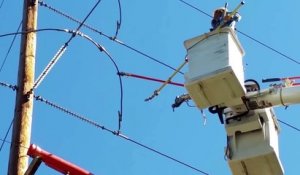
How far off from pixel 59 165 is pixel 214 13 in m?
2.16

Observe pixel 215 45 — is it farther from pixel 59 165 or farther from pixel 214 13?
pixel 59 165

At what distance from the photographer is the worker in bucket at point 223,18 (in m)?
7.06

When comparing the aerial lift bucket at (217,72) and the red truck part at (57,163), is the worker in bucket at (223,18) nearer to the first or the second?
the aerial lift bucket at (217,72)

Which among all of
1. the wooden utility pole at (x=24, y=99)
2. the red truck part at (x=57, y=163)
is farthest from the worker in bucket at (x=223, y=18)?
the wooden utility pole at (x=24, y=99)

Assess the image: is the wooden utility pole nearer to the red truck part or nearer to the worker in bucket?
the red truck part

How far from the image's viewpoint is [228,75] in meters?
6.26

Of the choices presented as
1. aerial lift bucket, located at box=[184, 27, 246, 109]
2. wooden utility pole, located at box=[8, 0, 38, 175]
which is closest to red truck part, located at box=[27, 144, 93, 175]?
wooden utility pole, located at box=[8, 0, 38, 175]

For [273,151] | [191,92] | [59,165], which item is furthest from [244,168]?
[59,165]

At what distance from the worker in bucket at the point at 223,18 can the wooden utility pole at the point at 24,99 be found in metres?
2.07

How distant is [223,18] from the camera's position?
281 inches

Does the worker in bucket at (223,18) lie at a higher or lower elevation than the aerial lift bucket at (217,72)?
higher

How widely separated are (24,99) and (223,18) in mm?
2234

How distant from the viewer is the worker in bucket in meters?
7.06

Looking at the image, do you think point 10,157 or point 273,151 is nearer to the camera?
point 273,151
